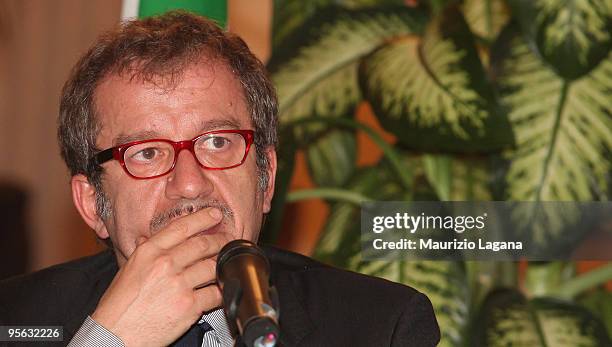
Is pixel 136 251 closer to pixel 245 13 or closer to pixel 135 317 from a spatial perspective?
pixel 135 317

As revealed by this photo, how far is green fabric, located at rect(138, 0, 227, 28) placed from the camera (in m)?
2.64

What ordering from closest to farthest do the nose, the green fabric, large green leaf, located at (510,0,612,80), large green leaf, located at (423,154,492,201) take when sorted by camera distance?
1. the nose
2. the green fabric
3. large green leaf, located at (510,0,612,80)
4. large green leaf, located at (423,154,492,201)

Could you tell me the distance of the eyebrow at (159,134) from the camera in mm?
1943

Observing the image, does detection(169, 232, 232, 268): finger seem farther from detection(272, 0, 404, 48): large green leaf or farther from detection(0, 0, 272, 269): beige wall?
detection(0, 0, 272, 269): beige wall

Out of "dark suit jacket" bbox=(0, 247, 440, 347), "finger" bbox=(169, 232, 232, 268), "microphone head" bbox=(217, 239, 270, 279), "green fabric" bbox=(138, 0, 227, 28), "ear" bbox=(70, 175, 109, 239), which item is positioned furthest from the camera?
"green fabric" bbox=(138, 0, 227, 28)

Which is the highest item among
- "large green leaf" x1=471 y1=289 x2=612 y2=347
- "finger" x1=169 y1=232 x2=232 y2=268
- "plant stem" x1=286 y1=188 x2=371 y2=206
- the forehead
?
the forehead

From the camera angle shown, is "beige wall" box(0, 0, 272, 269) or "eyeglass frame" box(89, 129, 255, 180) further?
"beige wall" box(0, 0, 272, 269)

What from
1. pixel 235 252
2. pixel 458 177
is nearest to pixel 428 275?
pixel 458 177

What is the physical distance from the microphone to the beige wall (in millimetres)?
3155

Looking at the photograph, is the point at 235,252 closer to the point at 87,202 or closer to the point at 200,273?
the point at 200,273

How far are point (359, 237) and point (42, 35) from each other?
235 cm

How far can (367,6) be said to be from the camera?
10.0 feet

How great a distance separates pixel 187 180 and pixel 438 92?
3.77 feet

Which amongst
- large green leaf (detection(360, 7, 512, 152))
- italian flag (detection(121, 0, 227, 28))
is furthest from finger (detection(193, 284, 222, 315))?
large green leaf (detection(360, 7, 512, 152))
